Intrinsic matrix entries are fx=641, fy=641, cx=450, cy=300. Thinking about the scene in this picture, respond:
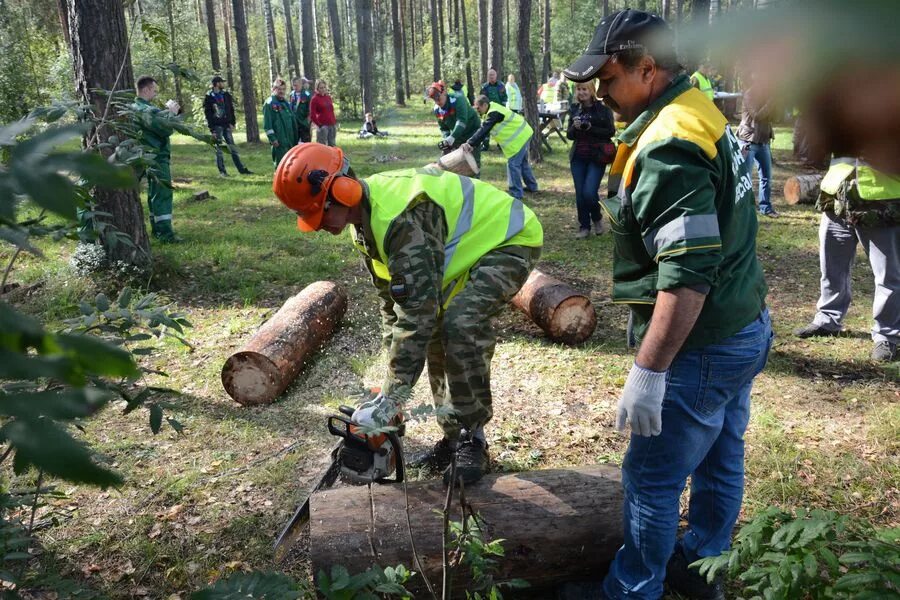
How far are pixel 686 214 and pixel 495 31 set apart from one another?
1511cm

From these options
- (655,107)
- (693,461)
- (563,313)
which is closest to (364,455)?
(693,461)

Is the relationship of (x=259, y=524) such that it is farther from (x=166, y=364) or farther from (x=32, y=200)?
(x=32, y=200)

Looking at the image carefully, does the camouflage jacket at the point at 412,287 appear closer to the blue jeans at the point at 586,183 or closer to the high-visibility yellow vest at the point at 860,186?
the high-visibility yellow vest at the point at 860,186

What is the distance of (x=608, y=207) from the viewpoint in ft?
7.09

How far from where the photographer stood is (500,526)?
2650 mm

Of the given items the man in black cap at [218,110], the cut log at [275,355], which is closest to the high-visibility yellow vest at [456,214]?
the cut log at [275,355]

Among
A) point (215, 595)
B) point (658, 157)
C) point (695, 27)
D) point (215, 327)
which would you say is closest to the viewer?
point (695, 27)

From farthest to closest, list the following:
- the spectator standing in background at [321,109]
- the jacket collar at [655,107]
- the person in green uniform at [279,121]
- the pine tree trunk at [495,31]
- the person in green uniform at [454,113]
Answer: the pine tree trunk at [495,31], the spectator standing in background at [321,109], the person in green uniform at [279,121], the person in green uniform at [454,113], the jacket collar at [655,107]

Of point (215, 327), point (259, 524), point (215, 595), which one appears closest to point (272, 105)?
point (215, 327)

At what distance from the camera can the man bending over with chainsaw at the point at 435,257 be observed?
9.30ft

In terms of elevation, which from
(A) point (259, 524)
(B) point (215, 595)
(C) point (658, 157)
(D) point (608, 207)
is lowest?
(A) point (259, 524)

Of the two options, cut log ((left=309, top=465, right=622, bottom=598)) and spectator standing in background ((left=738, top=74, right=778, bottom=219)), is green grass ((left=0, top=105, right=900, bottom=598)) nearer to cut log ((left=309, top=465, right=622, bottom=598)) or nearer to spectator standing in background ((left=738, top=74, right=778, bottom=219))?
cut log ((left=309, top=465, right=622, bottom=598))

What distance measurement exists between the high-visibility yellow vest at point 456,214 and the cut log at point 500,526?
104 centimetres

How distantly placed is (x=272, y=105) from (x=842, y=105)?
12956 millimetres
